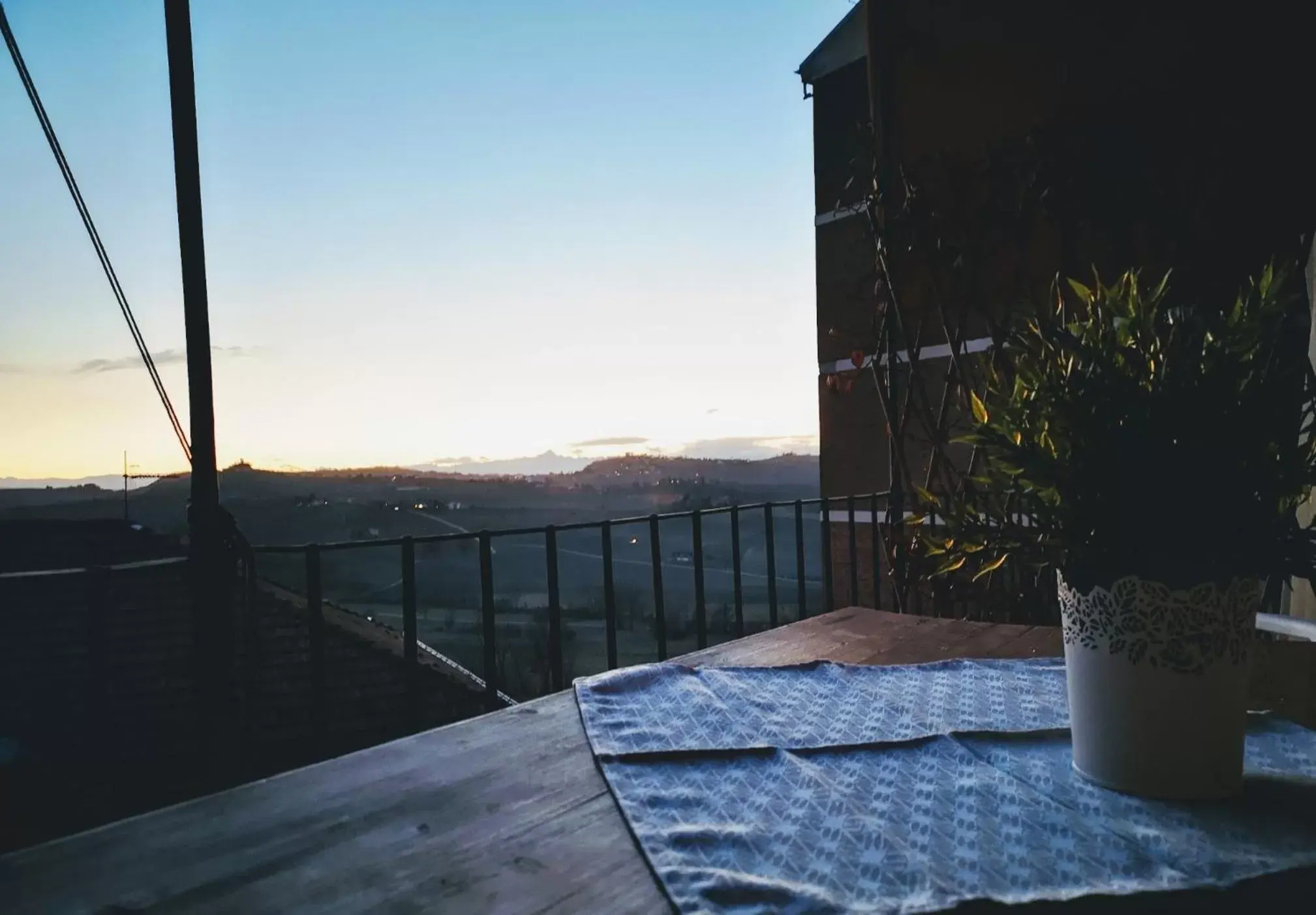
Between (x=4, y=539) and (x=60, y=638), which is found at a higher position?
(x=4, y=539)

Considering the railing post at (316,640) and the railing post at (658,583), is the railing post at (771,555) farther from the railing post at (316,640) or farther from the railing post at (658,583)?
the railing post at (316,640)

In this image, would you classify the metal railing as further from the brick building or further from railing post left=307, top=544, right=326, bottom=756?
the brick building

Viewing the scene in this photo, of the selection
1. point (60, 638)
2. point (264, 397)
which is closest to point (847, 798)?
point (264, 397)

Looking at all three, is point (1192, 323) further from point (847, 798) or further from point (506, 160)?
point (506, 160)

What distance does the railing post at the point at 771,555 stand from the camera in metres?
2.44

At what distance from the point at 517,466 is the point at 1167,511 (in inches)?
134

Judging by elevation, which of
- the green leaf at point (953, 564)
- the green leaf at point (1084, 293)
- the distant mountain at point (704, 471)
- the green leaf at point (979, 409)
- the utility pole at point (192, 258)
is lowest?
the green leaf at point (953, 564)

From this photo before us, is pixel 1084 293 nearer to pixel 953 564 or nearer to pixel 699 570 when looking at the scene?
pixel 953 564

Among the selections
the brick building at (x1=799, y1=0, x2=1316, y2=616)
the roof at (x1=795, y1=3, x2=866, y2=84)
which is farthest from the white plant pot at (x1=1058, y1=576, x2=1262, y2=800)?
the roof at (x1=795, y1=3, x2=866, y2=84)

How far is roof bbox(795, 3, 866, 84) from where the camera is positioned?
152 inches

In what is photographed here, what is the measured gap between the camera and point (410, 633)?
1.77m

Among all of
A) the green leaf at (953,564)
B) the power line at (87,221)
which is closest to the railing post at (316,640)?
the power line at (87,221)

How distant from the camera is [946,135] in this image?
3381 mm

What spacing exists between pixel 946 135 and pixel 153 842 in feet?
12.0
